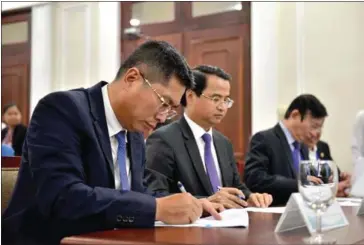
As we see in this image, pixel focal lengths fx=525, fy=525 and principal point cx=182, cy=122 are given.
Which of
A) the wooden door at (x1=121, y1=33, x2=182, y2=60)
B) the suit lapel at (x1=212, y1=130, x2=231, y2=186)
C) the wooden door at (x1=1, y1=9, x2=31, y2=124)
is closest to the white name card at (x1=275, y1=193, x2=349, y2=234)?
the suit lapel at (x1=212, y1=130, x2=231, y2=186)

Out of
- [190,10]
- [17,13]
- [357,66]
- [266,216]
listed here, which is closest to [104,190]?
[266,216]

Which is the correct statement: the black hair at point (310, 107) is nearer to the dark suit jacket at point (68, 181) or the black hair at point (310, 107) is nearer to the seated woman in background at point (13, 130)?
the dark suit jacket at point (68, 181)

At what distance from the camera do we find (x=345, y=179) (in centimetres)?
330

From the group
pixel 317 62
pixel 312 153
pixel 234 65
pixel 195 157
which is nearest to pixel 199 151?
pixel 195 157

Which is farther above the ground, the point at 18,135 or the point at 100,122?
→ the point at 100,122

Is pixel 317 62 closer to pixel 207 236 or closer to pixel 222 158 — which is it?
pixel 222 158

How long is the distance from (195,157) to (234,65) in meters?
3.35

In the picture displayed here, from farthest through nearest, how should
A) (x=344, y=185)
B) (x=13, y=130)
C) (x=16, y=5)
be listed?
1. (x=16, y=5)
2. (x=13, y=130)
3. (x=344, y=185)

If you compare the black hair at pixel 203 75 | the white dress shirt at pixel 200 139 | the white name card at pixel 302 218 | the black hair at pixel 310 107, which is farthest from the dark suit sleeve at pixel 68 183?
the black hair at pixel 310 107

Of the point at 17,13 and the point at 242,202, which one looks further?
the point at 17,13

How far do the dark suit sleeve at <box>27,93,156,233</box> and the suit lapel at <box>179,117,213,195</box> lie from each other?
3.03 ft

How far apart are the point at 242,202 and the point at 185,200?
55 centimetres

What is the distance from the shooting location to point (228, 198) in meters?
1.93

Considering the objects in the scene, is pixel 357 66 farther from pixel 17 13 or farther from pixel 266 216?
pixel 17 13
